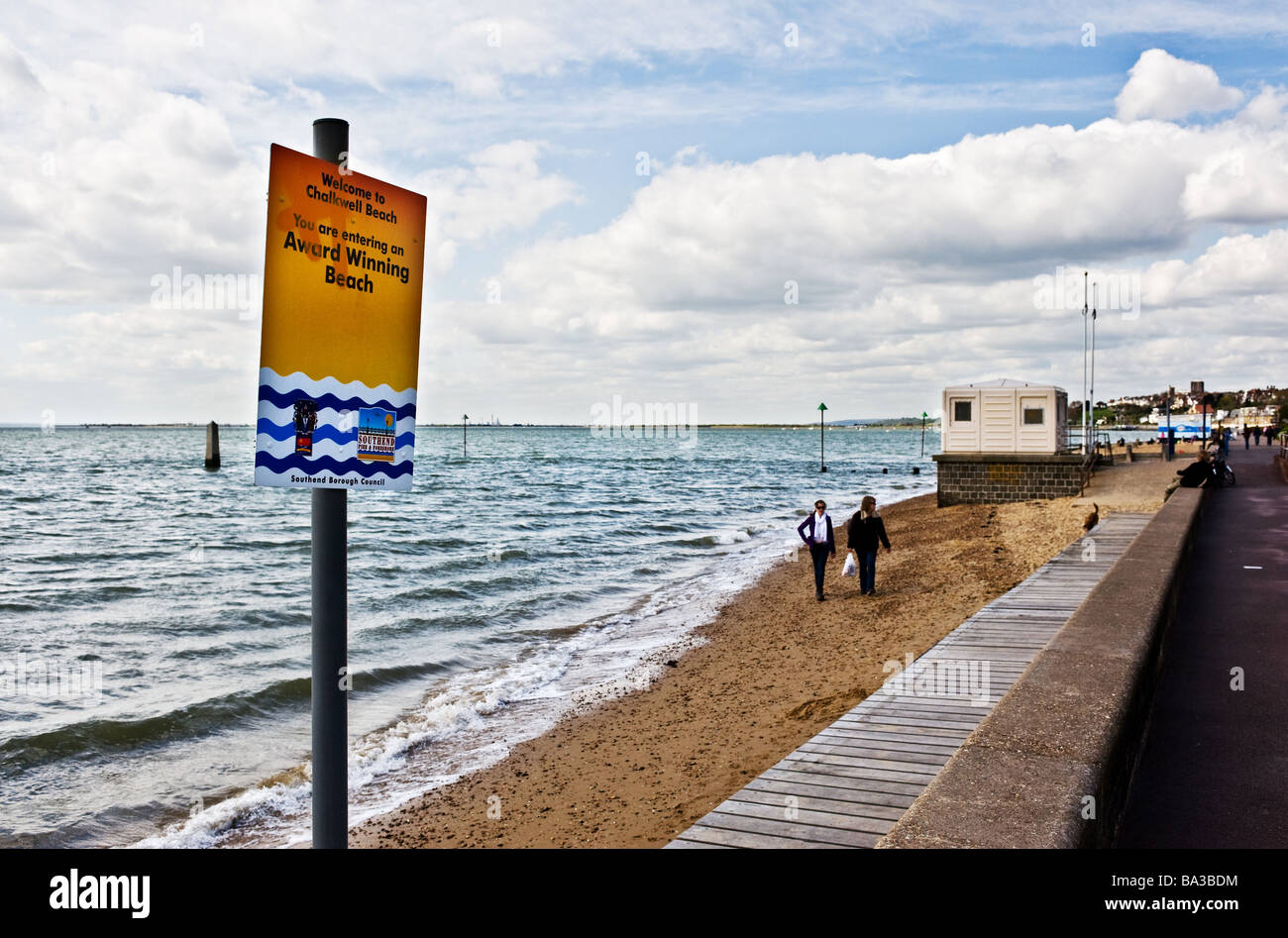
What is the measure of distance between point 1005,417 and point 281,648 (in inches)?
909

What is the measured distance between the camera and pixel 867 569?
16.1m

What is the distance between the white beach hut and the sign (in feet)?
95.8

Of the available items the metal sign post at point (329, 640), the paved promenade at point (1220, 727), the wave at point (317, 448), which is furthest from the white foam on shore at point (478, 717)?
the wave at point (317, 448)

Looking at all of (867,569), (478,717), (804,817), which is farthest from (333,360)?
(867,569)

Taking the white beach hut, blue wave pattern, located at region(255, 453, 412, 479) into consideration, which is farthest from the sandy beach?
the white beach hut

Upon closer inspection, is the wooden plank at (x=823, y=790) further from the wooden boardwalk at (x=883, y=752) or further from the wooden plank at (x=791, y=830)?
the wooden plank at (x=791, y=830)

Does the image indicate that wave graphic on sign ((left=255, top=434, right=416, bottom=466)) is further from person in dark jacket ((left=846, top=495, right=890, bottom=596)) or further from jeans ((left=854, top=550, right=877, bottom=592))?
jeans ((left=854, top=550, right=877, bottom=592))

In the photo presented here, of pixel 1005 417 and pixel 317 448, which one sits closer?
pixel 317 448

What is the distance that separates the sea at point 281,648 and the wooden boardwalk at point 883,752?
440 cm

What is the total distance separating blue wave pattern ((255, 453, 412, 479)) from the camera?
8.33 feet

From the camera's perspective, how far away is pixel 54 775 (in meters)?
9.30

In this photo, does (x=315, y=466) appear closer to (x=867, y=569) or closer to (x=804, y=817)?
(x=804, y=817)

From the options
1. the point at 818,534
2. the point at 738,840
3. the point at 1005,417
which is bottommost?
the point at 738,840

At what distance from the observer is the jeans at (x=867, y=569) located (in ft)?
52.4
